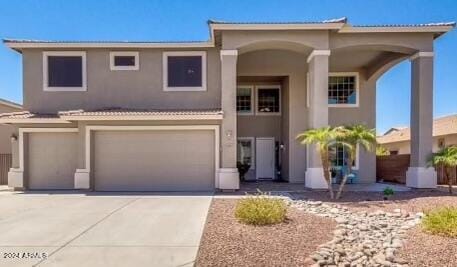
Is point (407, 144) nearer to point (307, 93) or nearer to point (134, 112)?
point (307, 93)

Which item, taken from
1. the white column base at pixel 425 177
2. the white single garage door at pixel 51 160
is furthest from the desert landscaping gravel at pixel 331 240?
the white single garage door at pixel 51 160

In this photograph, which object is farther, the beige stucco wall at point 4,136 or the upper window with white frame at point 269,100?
the beige stucco wall at point 4,136

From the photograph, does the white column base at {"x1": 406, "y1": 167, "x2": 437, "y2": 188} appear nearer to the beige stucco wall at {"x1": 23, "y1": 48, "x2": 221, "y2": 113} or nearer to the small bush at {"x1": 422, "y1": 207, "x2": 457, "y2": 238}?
the small bush at {"x1": 422, "y1": 207, "x2": 457, "y2": 238}

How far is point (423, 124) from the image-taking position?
1434 cm

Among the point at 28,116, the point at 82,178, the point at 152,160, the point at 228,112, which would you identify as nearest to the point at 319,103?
the point at 228,112

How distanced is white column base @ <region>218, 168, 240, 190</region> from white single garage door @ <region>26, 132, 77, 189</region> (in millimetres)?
6448

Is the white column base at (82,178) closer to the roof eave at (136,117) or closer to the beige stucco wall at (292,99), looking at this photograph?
the roof eave at (136,117)

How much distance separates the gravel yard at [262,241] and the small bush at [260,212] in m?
0.17

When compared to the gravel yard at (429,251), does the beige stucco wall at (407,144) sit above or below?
above

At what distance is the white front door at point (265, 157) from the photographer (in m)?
19.3

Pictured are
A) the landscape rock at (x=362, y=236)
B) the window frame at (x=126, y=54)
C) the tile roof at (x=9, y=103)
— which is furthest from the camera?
the tile roof at (x=9, y=103)

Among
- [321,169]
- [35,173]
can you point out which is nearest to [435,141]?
[321,169]

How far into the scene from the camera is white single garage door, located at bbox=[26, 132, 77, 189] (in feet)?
50.4

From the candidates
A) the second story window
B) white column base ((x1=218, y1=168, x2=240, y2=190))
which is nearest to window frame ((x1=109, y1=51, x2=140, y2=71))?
the second story window
